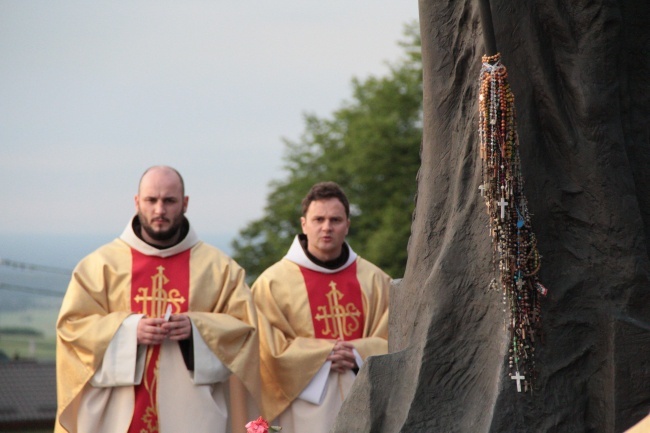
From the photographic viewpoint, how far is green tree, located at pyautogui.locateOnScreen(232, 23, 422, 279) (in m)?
25.2

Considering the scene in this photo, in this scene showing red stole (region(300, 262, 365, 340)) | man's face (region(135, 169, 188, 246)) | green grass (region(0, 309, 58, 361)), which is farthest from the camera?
green grass (region(0, 309, 58, 361))

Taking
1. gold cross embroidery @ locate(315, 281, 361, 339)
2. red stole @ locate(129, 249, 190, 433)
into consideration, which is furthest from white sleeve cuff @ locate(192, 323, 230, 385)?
gold cross embroidery @ locate(315, 281, 361, 339)

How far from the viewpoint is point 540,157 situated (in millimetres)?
4801

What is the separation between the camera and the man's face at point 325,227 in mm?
7574

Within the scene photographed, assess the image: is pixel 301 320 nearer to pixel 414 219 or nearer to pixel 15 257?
pixel 414 219

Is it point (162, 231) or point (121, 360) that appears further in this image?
point (162, 231)

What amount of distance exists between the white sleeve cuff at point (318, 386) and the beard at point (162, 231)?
4.13 feet

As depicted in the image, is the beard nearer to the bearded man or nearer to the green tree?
the bearded man

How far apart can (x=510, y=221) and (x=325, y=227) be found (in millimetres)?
3097

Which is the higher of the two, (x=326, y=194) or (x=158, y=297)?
(x=326, y=194)

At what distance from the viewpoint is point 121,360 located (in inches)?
280

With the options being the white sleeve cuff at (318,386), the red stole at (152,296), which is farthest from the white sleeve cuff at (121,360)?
the white sleeve cuff at (318,386)

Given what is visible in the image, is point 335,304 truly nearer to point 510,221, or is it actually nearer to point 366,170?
point 510,221

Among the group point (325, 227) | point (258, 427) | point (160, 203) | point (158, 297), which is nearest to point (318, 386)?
point (325, 227)
